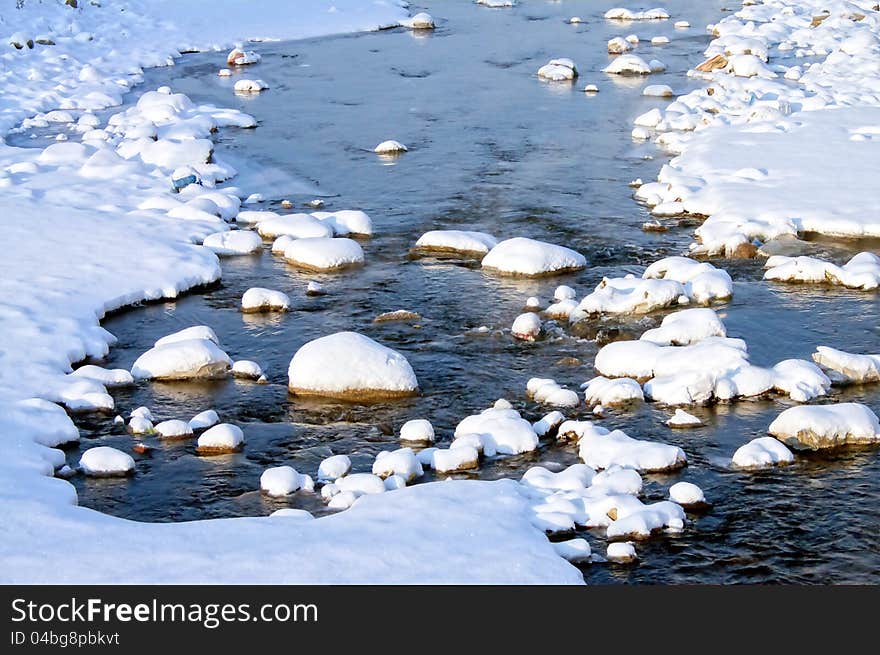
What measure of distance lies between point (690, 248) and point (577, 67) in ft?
31.5

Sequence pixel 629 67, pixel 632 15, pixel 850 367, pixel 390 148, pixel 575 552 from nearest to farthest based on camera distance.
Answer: pixel 575 552
pixel 850 367
pixel 390 148
pixel 629 67
pixel 632 15

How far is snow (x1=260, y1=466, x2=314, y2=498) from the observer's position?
7070 millimetres

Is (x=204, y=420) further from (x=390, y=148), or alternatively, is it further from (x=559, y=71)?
(x=559, y=71)

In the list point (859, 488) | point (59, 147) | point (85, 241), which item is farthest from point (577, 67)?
point (859, 488)

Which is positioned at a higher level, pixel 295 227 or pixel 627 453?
pixel 295 227

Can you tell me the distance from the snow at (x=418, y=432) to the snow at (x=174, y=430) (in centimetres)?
149

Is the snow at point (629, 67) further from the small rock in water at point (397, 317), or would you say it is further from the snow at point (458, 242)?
the small rock in water at point (397, 317)

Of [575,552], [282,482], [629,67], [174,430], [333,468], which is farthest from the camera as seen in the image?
[629,67]

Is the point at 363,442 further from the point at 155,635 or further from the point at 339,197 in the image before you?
the point at 339,197

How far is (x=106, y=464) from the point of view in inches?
291

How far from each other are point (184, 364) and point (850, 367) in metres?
4.99

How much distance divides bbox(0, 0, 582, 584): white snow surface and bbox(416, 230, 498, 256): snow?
217 cm

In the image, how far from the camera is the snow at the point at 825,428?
24.7ft

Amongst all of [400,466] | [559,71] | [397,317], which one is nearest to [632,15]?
[559,71]
